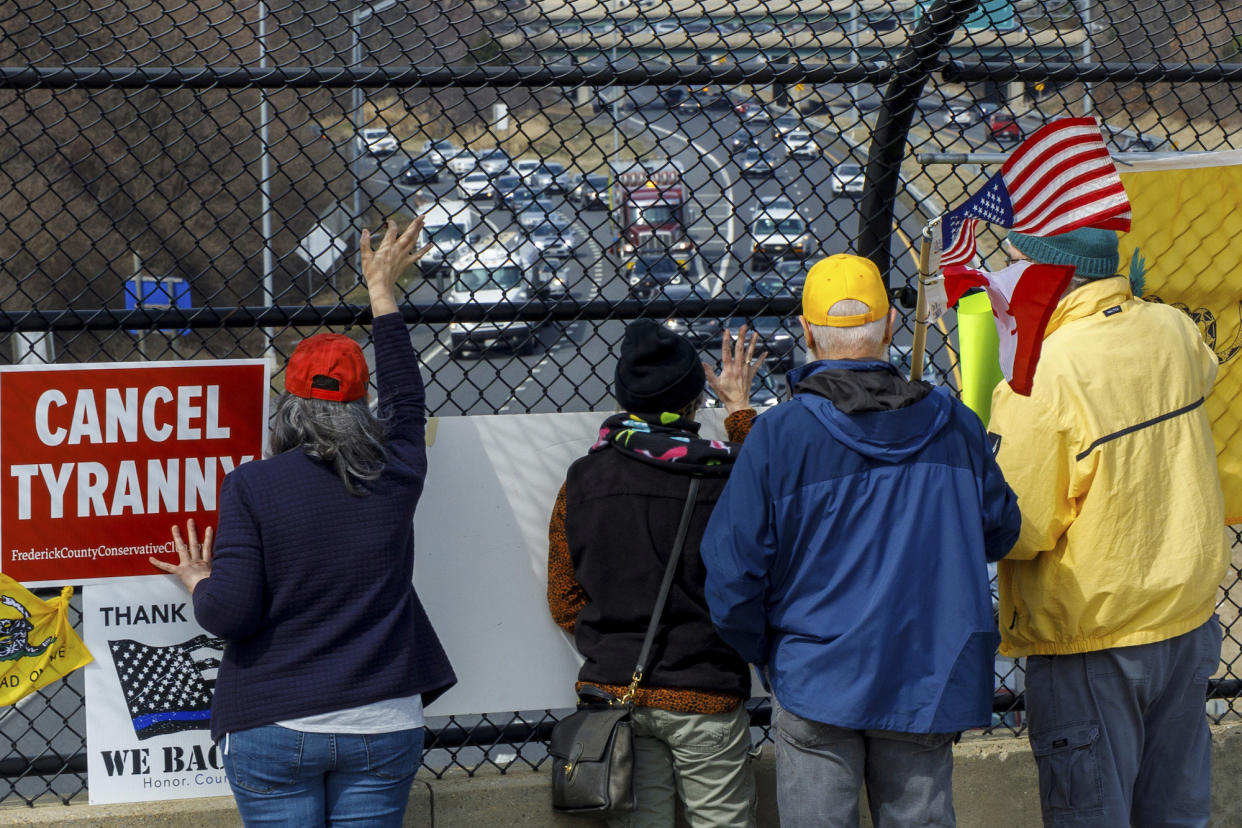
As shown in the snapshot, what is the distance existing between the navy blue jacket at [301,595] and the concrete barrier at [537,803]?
71 centimetres

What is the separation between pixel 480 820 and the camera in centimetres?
314

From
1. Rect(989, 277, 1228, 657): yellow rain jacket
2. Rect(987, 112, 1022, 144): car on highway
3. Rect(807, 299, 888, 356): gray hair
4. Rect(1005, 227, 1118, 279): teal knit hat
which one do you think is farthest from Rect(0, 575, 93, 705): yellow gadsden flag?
Rect(987, 112, 1022, 144): car on highway

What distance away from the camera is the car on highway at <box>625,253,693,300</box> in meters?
2.98

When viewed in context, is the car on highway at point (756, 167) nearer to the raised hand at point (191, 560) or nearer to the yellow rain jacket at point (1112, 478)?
the yellow rain jacket at point (1112, 478)

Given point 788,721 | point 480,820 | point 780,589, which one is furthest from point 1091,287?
point 480,820

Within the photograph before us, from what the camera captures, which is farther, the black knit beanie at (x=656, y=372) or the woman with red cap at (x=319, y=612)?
the black knit beanie at (x=656, y=372)

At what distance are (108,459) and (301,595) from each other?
78 centimetres

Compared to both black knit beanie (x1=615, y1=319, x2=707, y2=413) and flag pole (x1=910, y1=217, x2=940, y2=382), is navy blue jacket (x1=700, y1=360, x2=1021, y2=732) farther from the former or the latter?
black knit beanie (x1=615, y1=319, x2=707, y2=413)

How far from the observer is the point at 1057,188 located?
8.38ft

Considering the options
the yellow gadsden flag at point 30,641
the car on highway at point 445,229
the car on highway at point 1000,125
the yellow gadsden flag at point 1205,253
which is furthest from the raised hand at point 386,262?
the yellow gadsden flag at point 1205,253

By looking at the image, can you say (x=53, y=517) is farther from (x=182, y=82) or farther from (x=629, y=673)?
(x=629, y=673)

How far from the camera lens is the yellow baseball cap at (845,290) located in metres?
2.45

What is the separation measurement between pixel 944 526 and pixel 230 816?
2000mm

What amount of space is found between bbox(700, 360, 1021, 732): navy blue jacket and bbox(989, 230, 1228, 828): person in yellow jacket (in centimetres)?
30
